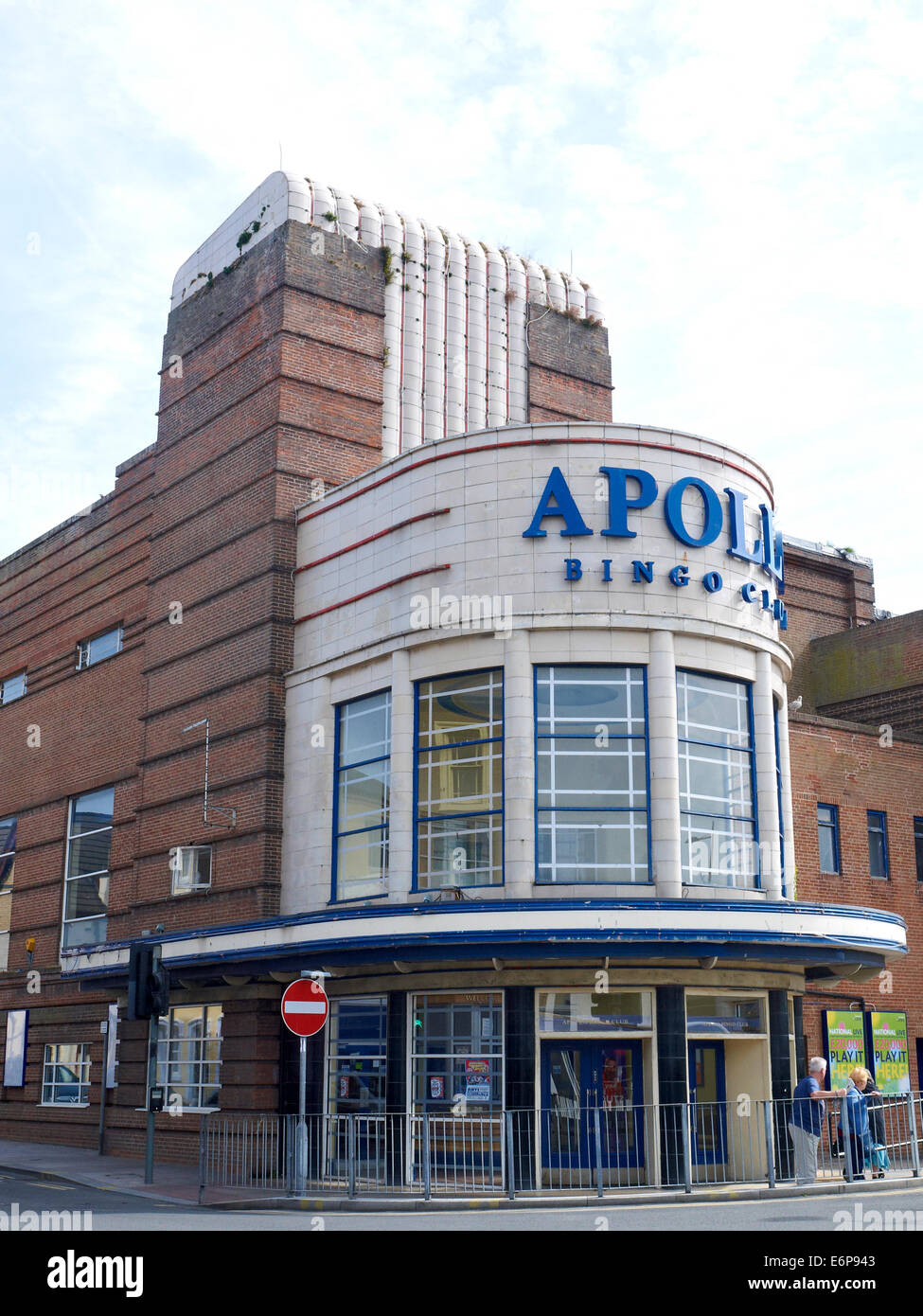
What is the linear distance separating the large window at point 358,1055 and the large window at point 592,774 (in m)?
3.83

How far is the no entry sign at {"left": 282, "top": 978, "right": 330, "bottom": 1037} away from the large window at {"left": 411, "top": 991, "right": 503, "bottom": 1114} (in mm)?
3292

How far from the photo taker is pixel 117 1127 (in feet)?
95.2

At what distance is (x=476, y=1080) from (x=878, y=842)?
1212 cm

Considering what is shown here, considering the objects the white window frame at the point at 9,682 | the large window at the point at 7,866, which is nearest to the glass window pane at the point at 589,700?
the large window at the point at 7,866

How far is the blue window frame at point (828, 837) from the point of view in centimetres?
2888

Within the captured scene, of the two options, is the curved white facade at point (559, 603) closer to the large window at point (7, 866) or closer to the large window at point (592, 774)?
the large window at point (592, 774)

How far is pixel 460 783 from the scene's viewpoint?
914 inches

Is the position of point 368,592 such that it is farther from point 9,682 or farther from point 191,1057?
point 9,682

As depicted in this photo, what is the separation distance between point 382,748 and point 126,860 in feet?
29.7

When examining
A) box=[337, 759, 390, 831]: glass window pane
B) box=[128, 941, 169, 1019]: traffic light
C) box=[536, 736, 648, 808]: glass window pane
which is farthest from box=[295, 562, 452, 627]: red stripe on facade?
box=[128, 941, 169, 1019]: traffic light

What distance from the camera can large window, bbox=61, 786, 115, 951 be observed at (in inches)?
1273
